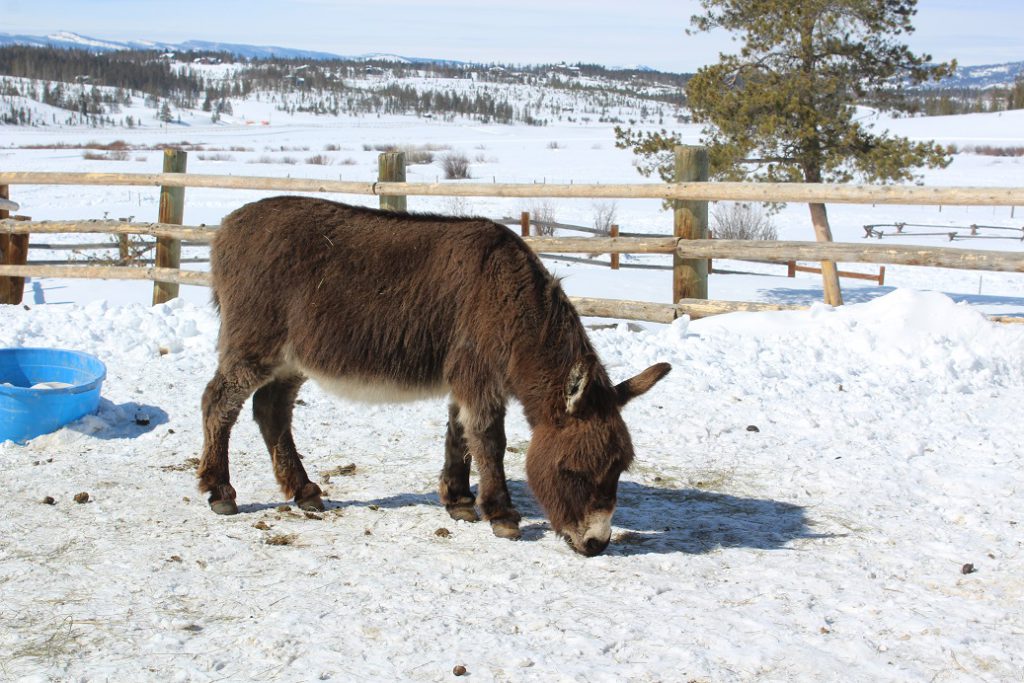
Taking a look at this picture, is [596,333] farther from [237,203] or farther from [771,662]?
[237,203]

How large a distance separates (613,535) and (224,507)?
1975mm

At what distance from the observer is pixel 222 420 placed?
475 cm

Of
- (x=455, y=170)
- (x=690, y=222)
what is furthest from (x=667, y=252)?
(x=455, y=170)

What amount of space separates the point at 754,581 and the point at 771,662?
2.37 ft

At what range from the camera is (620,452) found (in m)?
4.10

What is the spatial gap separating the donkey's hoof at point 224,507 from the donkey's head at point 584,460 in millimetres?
1607

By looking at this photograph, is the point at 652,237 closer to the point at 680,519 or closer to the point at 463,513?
the point at 680,519

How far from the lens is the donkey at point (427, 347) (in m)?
4.14

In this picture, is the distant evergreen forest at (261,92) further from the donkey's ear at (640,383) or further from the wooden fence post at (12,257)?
the donkey's ear at (640,383)

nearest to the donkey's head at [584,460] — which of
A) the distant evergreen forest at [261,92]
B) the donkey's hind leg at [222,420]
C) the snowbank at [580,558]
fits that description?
the snowbank at [580,558]

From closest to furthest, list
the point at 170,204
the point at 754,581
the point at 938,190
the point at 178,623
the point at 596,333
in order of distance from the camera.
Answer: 1. the point at 178,623
2. the point at 754,581
3. the point at 938,190
4. the point at 596,333
5. the point at 170,204

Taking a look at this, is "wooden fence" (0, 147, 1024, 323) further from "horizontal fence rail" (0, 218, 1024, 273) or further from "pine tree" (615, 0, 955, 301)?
"pine tree" (615, 0, 955, 301)

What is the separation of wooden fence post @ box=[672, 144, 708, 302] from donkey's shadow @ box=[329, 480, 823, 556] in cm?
394

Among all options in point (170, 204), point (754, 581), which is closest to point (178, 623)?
point (754, 581)
